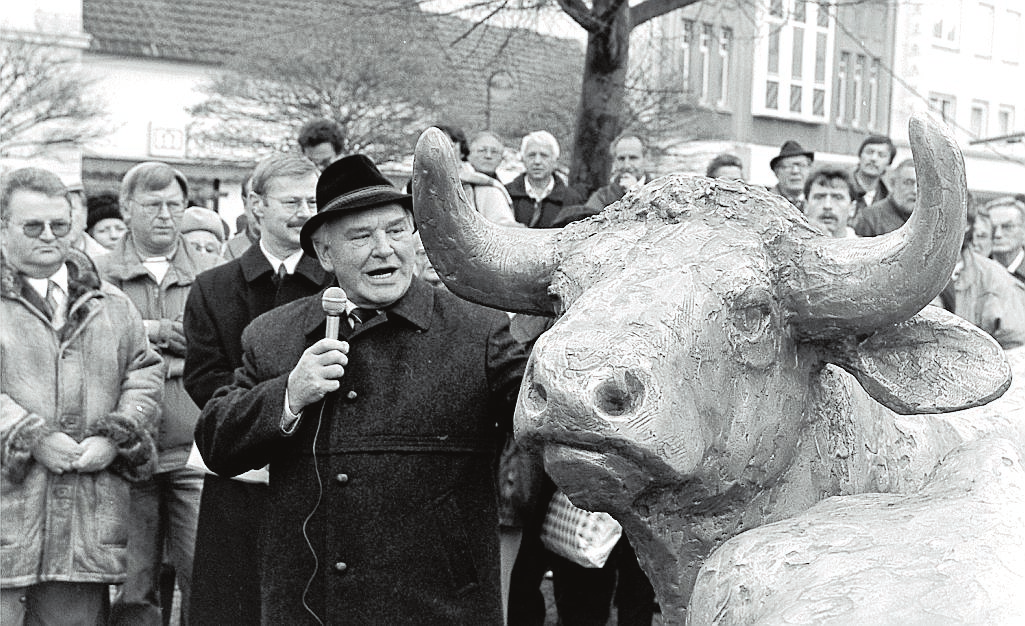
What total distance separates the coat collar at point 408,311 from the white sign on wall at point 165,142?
23600 millimetres

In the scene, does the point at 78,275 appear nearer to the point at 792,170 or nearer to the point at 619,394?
the point at 619,394

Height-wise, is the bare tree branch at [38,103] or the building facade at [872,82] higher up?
the building facade at [872,82]

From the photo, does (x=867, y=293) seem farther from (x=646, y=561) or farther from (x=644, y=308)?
(x=646, y=561)

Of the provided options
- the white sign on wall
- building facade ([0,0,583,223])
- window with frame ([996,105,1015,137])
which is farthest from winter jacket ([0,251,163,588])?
window with frame ([996,105,1015,137])

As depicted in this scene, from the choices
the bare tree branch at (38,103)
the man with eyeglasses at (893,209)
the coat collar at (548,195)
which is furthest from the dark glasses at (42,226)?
the bare tree branch at (38,103)

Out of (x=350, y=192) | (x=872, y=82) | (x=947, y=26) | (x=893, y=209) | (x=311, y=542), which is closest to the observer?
(x=311, y=542)

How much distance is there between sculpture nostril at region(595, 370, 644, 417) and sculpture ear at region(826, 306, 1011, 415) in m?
0.76

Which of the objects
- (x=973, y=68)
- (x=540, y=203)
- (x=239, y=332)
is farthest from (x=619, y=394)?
(x=973, y=68)

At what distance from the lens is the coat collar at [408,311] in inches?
164

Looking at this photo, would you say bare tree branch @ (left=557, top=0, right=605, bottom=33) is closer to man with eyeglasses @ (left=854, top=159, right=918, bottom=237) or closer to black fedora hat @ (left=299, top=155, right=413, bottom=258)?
man with eyeglasses @ (left=854, top=159, right=918, bottom=237)

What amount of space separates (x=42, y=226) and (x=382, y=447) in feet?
7.34

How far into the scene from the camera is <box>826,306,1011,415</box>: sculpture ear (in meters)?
2.90

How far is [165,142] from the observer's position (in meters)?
27.2

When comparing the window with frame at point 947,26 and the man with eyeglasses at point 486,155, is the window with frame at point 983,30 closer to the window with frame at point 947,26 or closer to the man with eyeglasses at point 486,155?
the window with frame at point 947,26
